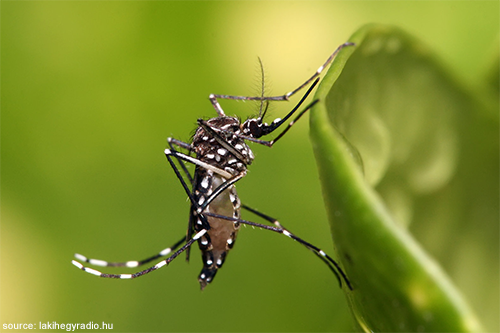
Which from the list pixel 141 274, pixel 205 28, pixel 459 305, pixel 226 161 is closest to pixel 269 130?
pixel 226 161

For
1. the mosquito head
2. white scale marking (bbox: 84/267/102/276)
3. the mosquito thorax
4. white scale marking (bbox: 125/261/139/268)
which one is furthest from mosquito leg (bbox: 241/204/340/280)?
white scale marking (bbox: 84/267/102/276)

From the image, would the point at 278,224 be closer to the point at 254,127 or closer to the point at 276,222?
the point at 276,222

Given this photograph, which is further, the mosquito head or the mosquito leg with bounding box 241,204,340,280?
the mosquito head

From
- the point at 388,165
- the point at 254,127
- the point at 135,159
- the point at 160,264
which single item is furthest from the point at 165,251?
the point at 388,165

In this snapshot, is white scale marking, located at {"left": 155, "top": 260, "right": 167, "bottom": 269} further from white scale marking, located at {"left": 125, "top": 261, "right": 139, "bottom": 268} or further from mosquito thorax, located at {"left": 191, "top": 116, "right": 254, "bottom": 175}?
mosquito thorax, located at {"left": 191, "top": 116, "right": 254, "bottom": 175}

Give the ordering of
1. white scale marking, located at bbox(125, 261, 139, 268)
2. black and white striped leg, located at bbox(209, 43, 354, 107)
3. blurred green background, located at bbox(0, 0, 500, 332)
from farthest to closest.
A: black and white striped leg, located at bbox(209, 43, 354, 107)
white scale marking, located at bbox(125, 261, 139, 268)
blurred green background, located at bbox(0, 0, 500, 332)
